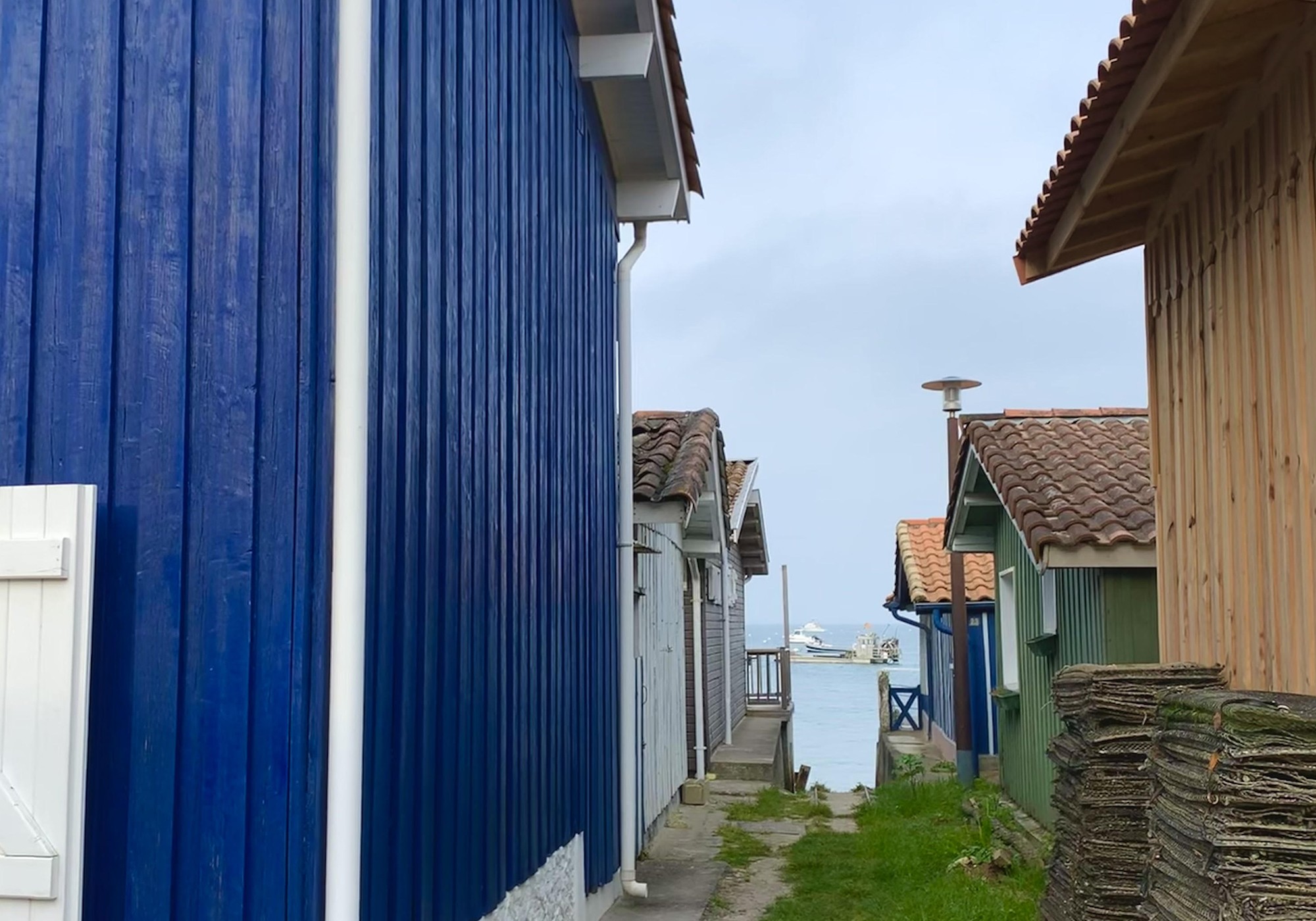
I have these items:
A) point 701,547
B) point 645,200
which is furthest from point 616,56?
point 701,547

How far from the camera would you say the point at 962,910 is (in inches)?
308

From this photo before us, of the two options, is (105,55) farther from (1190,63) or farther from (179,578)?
(1190,63)

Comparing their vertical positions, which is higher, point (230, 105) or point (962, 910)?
point (230, 105)

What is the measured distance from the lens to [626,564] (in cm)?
829

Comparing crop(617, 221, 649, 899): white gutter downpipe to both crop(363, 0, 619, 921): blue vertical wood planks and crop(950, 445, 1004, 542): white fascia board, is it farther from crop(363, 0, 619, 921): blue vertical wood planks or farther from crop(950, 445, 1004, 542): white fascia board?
crop(950, 445, 1004, 542): white fascia board

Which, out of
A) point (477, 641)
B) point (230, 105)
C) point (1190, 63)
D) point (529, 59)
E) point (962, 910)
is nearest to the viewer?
point (230, 105)

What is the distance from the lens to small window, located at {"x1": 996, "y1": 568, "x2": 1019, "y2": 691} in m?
12.2

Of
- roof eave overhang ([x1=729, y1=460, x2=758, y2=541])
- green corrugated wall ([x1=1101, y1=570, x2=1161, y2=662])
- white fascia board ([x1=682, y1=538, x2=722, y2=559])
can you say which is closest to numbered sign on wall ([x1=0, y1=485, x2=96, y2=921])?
green corrugated wall ([x1=1101, y1=570, x2=1161, y2=662])

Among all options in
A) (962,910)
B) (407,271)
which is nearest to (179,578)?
(407,271)

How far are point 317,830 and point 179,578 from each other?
30.1 inches

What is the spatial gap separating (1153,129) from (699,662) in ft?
37.2

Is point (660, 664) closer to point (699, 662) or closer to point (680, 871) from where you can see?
point (680, 871)

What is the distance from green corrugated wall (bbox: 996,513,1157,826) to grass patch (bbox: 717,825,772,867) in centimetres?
225

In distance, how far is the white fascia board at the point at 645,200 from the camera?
28.5 ft
